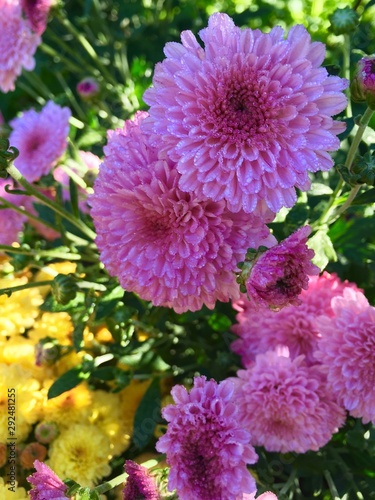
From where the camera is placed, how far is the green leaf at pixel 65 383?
1031 millimetres

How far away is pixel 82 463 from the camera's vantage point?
1040 millimetres

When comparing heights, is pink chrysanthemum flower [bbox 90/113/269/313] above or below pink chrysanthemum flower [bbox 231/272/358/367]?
above

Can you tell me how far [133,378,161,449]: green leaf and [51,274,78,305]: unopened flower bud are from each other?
0.27 meters

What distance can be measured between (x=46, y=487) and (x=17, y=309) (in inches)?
19.9

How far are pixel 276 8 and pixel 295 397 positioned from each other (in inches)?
45.2

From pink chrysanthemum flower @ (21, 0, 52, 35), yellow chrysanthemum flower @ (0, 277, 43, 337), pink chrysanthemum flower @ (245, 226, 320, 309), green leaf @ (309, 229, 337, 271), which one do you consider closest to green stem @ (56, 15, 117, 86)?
pink chrysanthemum flower @ (21, 0, 52, 35)

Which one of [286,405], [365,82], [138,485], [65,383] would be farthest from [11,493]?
[365,82]

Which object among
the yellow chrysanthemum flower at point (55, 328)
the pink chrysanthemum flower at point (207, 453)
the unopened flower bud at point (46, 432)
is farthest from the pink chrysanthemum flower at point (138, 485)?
the yellow chrysanthemum flower at point (55, 328)

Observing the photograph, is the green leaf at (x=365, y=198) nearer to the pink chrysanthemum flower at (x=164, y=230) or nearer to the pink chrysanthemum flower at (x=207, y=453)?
the pink chrysanthemum flower at (x=164, y=230)

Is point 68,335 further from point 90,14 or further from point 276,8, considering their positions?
point 276,8

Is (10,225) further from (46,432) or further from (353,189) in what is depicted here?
(353,189)

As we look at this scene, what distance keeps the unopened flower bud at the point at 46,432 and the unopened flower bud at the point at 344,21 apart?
2.70ft

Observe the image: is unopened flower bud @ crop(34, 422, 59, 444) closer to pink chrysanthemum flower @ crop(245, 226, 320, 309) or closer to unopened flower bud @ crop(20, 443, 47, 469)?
unopened flower bud @ crop(20, 443, 47, 469)

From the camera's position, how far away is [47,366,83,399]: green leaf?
1.03m
